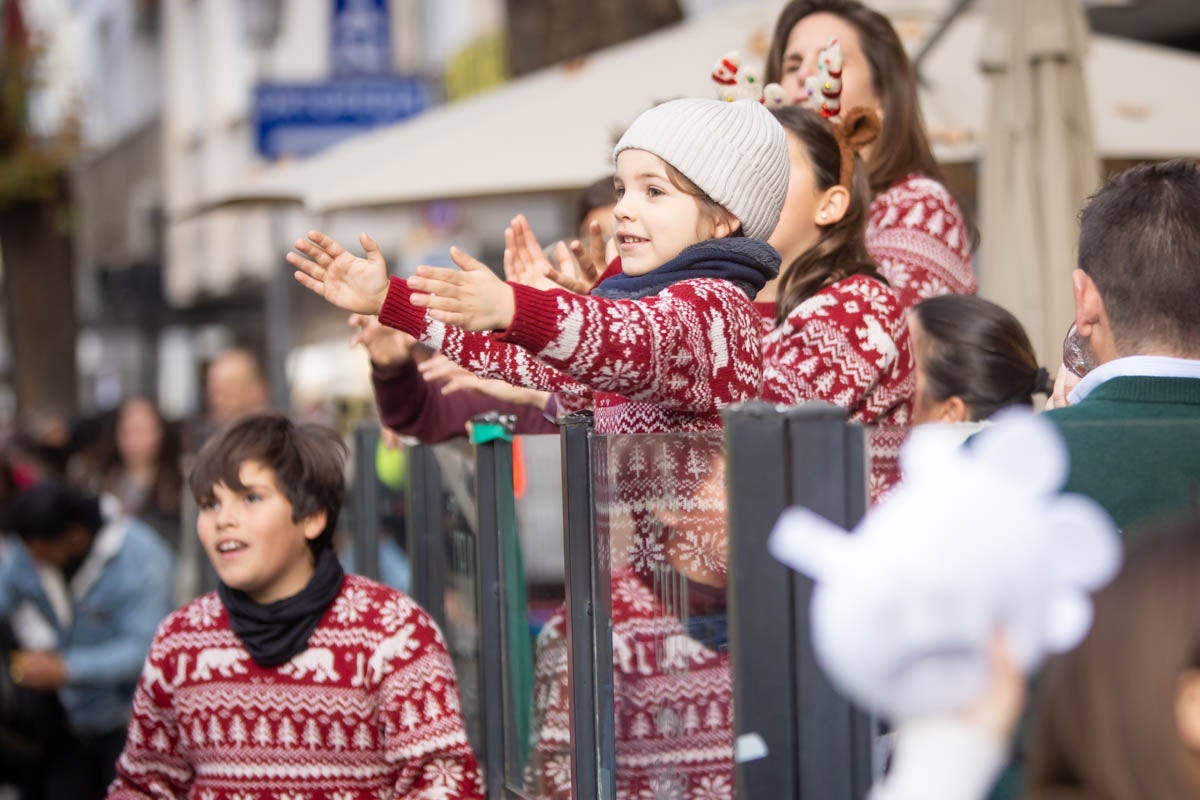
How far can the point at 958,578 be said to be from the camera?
143 cm

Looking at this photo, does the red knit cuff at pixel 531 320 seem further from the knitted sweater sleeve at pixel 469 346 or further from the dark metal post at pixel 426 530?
the dark metal post at pixel 426 530

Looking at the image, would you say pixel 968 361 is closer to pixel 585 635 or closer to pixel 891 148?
pixel 891 148

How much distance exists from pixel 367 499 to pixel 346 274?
88.3 inches

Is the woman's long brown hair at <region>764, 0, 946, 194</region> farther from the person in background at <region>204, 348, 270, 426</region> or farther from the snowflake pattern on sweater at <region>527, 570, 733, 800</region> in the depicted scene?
the person in background at <region>204, 348, 270, 426</region>

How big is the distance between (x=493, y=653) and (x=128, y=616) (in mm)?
3582

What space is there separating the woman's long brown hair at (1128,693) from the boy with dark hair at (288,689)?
1.90 metres

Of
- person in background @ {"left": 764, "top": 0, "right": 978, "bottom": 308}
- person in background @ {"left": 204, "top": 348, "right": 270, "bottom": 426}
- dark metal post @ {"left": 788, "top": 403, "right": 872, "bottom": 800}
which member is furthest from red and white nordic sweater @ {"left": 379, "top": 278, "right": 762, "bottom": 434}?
person in background @ {"left": 204, "top": 348, "right": 270, "bottom": 426}

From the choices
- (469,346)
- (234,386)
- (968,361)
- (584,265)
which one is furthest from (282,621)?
(234,386)

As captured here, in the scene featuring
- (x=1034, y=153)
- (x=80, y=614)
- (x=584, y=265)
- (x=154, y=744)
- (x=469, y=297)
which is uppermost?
(x=1034, y=153)

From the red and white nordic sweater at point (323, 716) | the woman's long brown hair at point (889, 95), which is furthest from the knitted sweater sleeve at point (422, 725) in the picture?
the woman's long brown hair at point (889, 95)

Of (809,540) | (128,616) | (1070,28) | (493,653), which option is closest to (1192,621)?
(809,540)

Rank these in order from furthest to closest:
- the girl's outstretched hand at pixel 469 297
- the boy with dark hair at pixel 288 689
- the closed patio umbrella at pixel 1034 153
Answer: the closed patio umbrella at pixel 1034 153 < the boy with dark hair at pixel 288 689 < the girl's outstretched hand at pixel 469 297

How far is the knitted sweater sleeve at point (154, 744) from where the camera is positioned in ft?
11.5

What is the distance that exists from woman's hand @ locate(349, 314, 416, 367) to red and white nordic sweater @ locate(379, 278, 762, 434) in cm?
99
